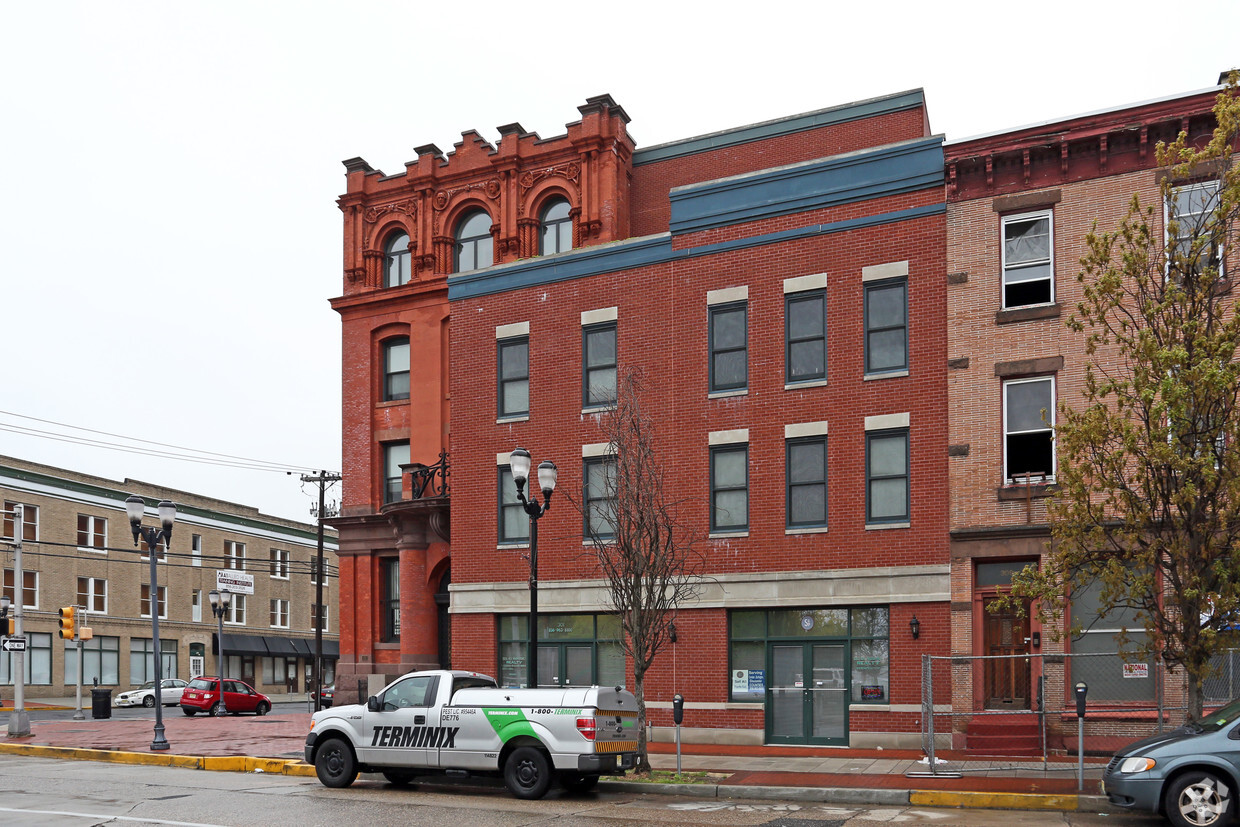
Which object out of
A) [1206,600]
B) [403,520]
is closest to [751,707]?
[1206,600]

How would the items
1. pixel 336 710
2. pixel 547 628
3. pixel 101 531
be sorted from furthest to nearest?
pixel 101 531 < pixel 547 628 < pixel 336 710

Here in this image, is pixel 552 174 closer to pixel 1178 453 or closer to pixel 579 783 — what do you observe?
pixel 579 783

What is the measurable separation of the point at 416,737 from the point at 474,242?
19.0m

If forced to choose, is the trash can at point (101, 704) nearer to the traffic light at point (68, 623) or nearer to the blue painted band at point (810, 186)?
the traffic light at point (68, 623)

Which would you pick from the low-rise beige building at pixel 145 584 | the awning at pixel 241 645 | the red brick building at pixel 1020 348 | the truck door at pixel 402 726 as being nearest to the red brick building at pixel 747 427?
the red brick building at pixel 1020 348

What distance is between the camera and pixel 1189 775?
13.5 metres

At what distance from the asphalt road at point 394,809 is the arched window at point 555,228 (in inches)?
684

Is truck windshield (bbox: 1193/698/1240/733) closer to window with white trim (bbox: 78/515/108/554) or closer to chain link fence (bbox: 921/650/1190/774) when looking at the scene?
chain link fence (bbox: 921/650/1190/774)

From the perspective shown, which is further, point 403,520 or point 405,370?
point 405,370

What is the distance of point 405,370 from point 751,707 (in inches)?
614

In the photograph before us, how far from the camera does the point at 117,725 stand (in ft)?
115

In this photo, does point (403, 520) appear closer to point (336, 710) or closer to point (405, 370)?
point (405, 370)

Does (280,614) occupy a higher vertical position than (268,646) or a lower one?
higher

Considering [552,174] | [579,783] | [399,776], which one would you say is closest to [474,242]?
[552,174]
